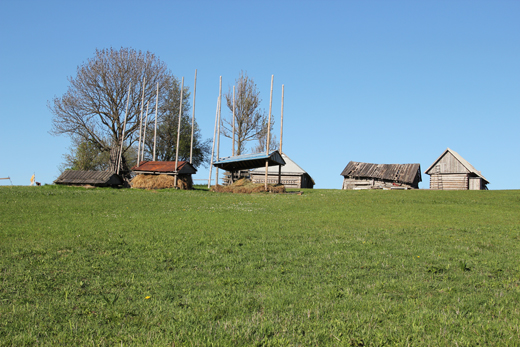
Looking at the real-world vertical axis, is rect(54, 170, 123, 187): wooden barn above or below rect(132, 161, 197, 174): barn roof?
below

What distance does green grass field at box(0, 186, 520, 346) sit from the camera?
5.28 metres

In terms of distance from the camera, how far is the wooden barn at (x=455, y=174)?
48.2m

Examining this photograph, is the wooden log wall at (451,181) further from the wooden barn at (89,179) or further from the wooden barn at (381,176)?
the wooden barn at (89,179)

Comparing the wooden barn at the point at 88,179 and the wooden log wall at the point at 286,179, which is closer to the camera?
the wooden barn at the point at 88,179

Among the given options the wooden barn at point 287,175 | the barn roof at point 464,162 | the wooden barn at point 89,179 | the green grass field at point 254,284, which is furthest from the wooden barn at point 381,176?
the green grass field at point 254,284

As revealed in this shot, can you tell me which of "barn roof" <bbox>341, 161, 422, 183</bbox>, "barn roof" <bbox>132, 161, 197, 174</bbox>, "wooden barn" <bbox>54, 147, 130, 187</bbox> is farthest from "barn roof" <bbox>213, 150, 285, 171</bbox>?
"barn roof" <bbox>341, 161, 422, 183</bbox>

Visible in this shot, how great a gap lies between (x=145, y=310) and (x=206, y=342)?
4.85 feet

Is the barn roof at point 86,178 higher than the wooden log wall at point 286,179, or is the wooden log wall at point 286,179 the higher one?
the wooden log wall at point 286,179

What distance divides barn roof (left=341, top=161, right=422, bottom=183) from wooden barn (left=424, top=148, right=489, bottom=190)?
8.34ft

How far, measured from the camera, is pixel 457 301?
6.48 metres

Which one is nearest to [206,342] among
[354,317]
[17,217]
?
[354,317]

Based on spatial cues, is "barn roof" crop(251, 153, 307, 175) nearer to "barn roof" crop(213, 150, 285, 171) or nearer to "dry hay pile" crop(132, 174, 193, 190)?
"barn roof" crop(213, 150, 285, 171)

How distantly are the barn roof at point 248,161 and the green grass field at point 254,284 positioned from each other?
18.7 metres

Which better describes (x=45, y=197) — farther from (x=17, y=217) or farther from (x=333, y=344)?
(x=333, y=344)
